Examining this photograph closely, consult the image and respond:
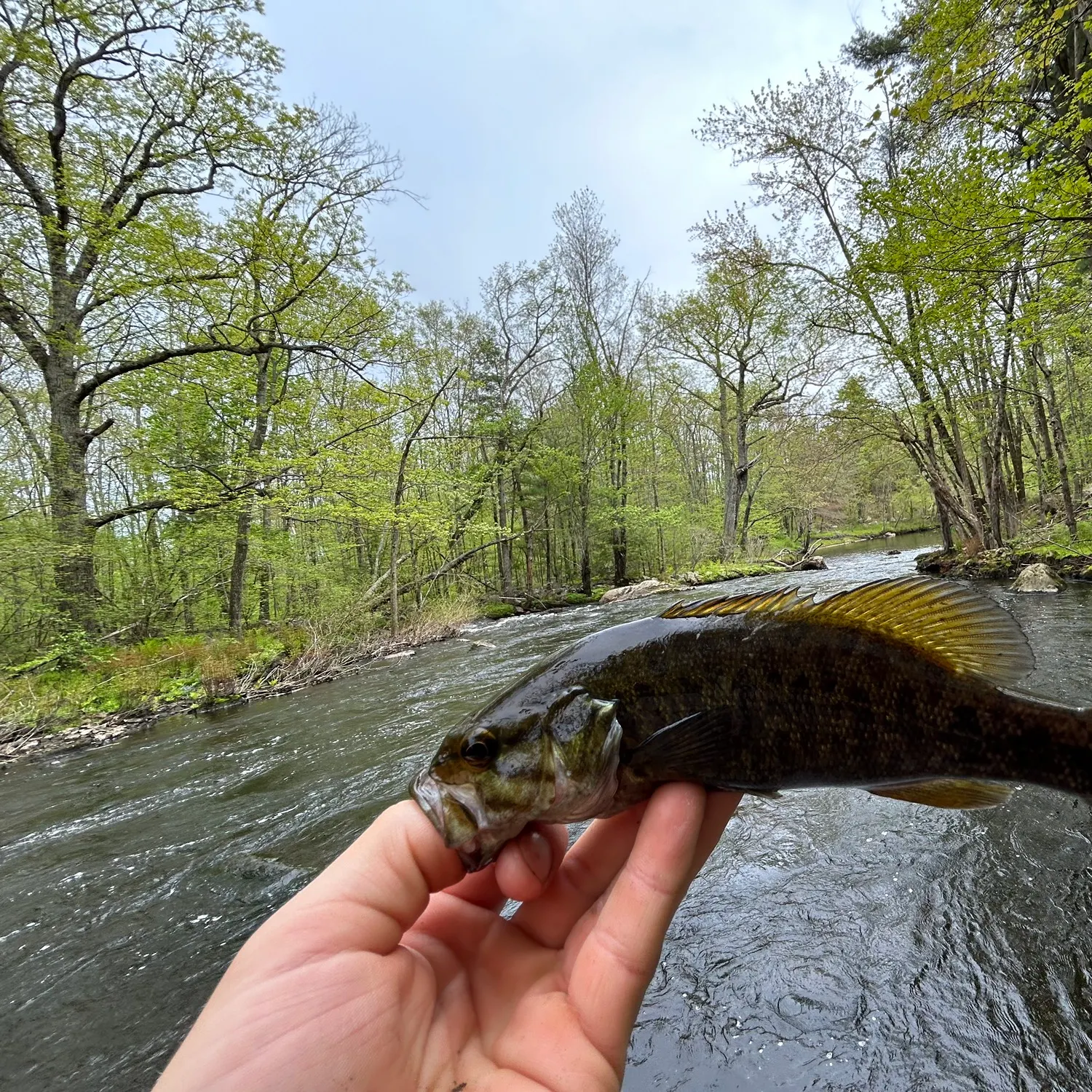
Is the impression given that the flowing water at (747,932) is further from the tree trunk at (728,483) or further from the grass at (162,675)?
the tree trunk at (728,483)

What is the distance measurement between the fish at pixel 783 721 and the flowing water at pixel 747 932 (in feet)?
0.80

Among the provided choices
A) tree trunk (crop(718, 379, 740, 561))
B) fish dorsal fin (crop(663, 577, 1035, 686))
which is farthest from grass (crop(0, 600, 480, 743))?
tree trunk (crop(718, 379, 740, 561))

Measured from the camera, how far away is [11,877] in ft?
13.9

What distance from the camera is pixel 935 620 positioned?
1.51 meters

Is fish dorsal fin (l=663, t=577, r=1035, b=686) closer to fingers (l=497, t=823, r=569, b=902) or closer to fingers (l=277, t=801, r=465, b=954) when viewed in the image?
fingers (l=497, t=823, r=569, b=902)

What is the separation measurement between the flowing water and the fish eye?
1.10 metres

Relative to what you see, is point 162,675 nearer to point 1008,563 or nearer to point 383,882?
point 383,882

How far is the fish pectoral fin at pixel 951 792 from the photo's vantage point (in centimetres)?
148

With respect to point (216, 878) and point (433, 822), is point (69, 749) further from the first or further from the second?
point (433, 822)

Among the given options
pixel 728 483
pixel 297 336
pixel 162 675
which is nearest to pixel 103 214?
pixel 297 336

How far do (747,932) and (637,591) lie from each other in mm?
17930

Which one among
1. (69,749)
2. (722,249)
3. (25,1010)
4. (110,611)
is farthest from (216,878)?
(722,249)

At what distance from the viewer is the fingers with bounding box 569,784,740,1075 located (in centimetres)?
125

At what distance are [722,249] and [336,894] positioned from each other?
74.8 ft
